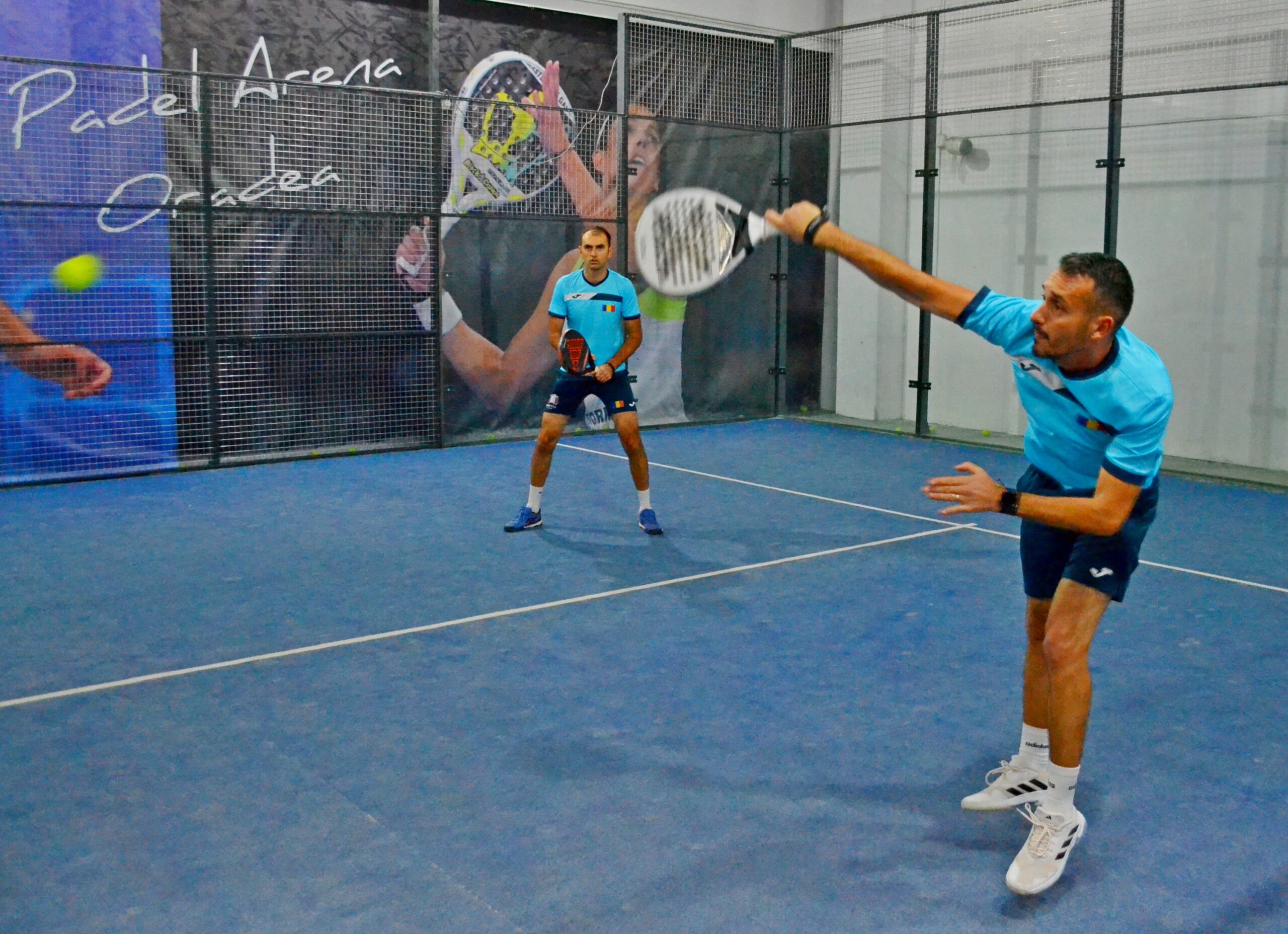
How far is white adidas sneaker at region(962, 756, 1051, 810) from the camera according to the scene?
3.73 meters

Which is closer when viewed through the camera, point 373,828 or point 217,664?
point 373,828

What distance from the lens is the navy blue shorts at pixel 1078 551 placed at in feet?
11.0

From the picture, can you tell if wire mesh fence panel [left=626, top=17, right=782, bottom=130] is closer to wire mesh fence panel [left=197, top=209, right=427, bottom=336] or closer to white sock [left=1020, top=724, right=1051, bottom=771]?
wire mesh fence panel [left=197, top=209, right=427, bottom=336]

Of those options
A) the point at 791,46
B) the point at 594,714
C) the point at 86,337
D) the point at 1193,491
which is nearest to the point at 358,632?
the point at 594,714

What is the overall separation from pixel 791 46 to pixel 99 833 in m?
10.4

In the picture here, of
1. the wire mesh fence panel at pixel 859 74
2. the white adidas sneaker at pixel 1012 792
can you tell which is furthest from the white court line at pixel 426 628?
the wire mesh fence panel at pixel 859 74

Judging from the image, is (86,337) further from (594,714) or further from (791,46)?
(791,46)

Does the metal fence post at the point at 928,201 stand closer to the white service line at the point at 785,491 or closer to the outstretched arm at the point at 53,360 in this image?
the white service line at the point at 785,491

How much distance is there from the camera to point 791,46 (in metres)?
12.3

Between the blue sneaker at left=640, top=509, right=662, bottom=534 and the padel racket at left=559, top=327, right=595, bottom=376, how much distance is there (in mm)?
858

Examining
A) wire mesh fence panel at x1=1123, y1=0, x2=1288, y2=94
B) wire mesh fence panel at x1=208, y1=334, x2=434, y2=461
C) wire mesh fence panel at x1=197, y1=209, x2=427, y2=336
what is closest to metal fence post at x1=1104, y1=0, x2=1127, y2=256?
wire mesh fence panel at x1=1123, y1=0, x2=1288, y2=94

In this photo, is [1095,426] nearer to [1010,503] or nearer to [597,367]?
[1010,503]

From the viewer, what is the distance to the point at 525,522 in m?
7.48

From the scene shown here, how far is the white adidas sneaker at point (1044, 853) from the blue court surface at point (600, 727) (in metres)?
0.05
